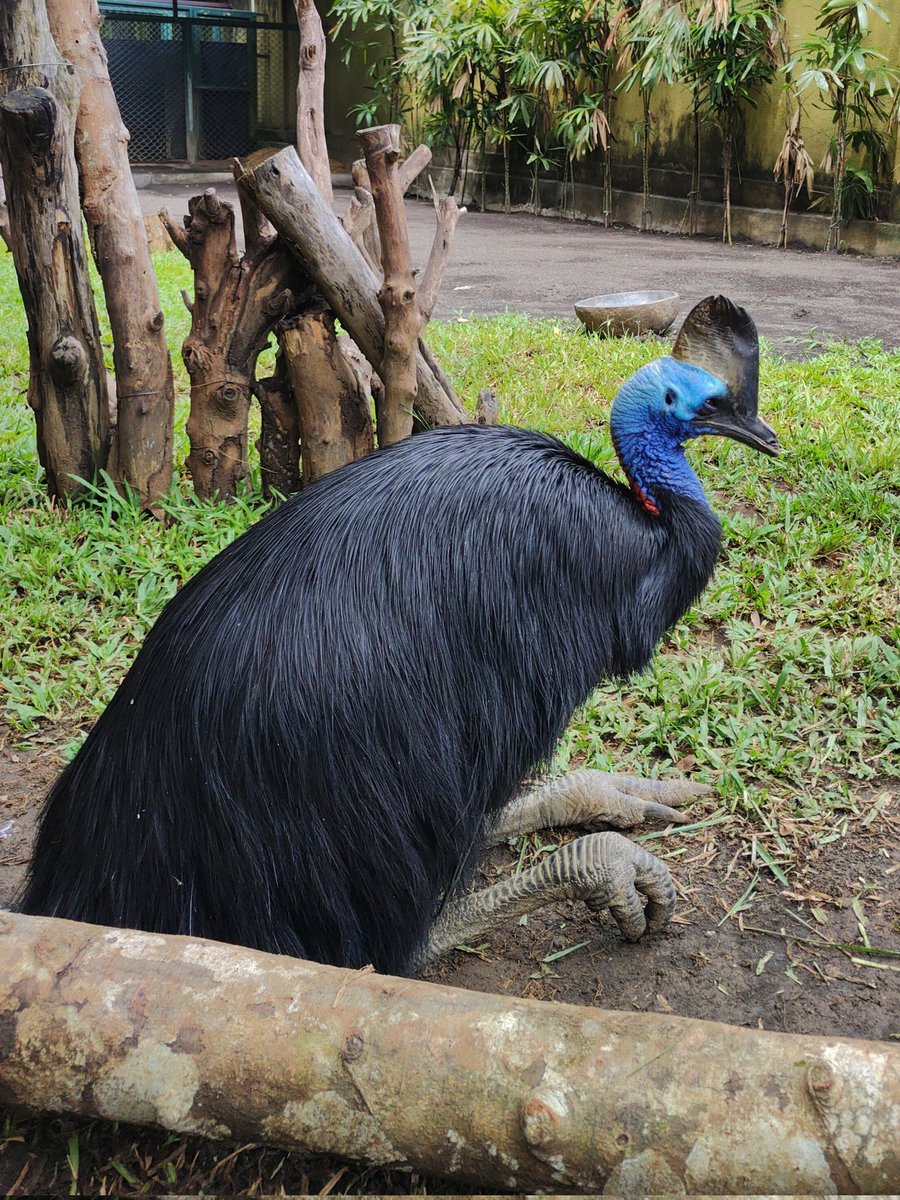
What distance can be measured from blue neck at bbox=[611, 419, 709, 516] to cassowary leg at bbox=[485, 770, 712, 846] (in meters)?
0.76

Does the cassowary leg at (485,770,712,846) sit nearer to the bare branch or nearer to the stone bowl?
the bare branch

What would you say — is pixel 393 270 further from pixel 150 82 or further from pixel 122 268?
pixel 150 82

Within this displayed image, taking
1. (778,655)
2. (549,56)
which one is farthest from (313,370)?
(549,56)

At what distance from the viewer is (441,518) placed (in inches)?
78.9

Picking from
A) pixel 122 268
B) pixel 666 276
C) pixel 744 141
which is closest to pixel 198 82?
pixel 744 141

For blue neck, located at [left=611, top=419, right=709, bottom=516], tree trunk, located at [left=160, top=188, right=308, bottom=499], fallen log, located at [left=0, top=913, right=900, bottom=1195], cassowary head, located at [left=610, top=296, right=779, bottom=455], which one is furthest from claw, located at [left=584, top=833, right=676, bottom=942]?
tree trunk, located at [left=160, top=188, right=308, bottom=499]

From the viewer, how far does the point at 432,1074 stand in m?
1.30

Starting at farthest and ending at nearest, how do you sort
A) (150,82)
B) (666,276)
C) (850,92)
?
Answer: (150,82), (850,92), (666,276)

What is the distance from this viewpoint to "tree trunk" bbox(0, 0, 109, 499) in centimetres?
348

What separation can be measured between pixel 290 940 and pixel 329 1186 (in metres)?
0.37

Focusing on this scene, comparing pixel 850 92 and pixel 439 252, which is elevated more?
pixel 850 92

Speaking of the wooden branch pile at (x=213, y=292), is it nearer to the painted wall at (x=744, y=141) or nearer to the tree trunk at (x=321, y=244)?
the tree trunk at (x=321, y=244)

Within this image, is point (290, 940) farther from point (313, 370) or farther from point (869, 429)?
point (869, 429)

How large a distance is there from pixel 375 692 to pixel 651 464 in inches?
29.1
